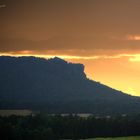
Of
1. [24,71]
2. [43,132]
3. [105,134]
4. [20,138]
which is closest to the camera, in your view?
[20,138]

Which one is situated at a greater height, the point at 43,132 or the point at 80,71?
the point at 80,71

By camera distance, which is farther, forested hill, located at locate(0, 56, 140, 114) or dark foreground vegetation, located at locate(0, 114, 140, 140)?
forested hill, located at locate(0, 56, 140, 114)

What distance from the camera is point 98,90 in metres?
169

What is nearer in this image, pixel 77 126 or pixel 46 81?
pixel 77 126

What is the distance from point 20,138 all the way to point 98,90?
123 meters

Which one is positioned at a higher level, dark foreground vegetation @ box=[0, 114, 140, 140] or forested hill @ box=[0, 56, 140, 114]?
forested hill @ box=[0, 56, 140, 114]

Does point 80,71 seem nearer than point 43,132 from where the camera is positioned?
No

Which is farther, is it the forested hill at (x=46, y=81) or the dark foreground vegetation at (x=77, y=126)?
the forested hill at (x=46, y=81)

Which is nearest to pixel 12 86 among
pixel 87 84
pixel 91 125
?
pixel 87 84

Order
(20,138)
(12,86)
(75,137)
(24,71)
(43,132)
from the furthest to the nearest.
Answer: (24,71) → (12,86) → (75,137) → (43,132) → (20,138)

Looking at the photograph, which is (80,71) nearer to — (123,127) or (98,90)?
(98,90)

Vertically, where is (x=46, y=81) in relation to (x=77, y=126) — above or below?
above

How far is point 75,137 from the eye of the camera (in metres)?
54.8

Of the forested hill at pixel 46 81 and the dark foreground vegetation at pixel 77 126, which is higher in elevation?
the forested hill at pixel 46 81
